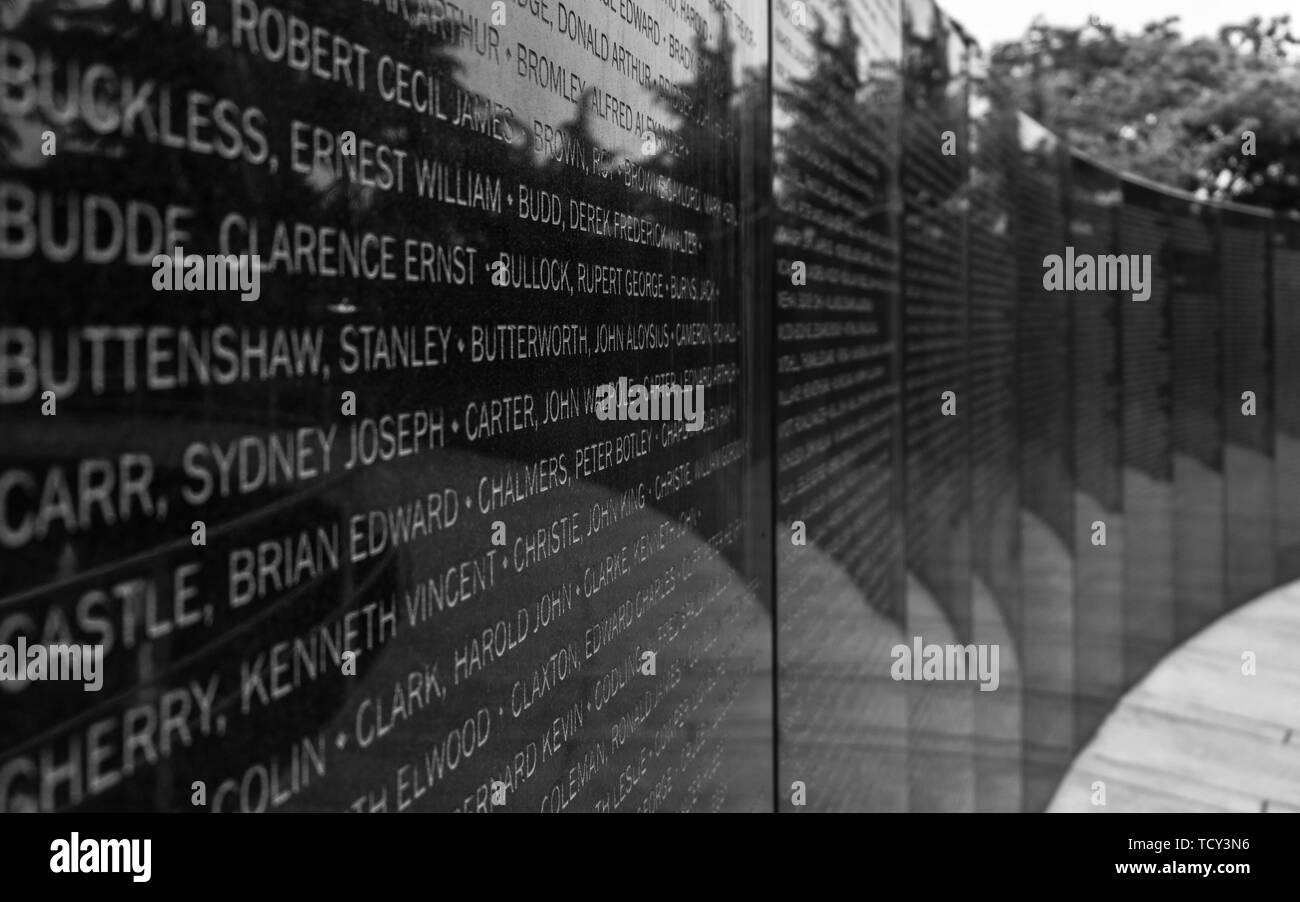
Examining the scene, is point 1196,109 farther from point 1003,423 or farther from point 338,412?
point 338,412

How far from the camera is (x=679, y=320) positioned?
221 cm

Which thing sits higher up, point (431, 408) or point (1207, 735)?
point (431, 408)

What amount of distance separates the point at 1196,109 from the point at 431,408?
28.7 ft

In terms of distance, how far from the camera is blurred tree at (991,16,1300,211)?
9.09 metres

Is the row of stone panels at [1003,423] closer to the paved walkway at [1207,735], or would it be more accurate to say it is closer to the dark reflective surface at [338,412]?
the paved walkway at [1207,735]

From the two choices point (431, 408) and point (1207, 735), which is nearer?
point (431, 408)

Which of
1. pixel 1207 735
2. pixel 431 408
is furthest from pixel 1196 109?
pixel 431 408

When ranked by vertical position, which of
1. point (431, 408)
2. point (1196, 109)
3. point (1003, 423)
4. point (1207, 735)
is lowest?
point (1207, 735)

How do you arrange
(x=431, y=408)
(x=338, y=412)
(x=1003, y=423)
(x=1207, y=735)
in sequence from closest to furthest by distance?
(x=338, y=412), (x=431, y=408), (x=1003, y=423), (x=1207, y=735)

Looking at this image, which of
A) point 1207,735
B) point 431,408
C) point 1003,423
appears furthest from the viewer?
point 1207,735

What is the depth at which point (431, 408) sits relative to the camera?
4.25ft
